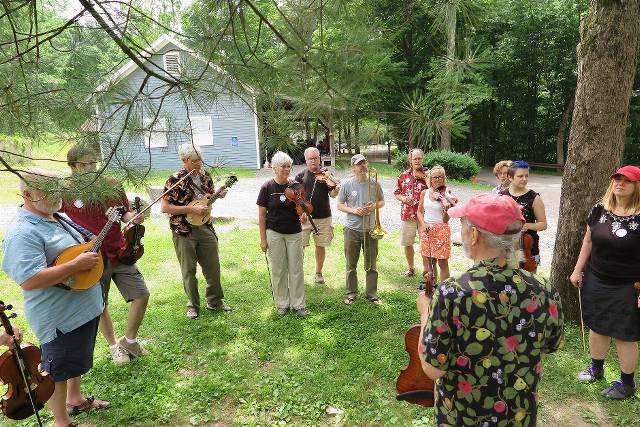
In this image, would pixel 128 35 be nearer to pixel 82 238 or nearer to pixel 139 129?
pixel 139 129

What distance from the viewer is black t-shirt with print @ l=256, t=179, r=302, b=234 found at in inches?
162

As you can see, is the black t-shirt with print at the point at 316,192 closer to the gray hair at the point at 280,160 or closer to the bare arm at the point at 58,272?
the gray hair at the point at 280,160

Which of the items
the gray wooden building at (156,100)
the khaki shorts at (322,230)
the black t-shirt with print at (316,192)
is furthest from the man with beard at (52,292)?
the khaki shorts at (322,230)

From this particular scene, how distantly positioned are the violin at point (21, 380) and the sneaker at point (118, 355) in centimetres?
107

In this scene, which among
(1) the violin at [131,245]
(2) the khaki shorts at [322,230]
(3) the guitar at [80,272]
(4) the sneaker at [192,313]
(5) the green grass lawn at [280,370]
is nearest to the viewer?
(3) the guitar at [80,272]

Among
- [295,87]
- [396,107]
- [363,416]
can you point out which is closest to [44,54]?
[295,87]

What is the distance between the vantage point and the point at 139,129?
217 centimetres

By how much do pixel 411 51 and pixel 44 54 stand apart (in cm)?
198

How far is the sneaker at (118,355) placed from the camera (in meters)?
3.49

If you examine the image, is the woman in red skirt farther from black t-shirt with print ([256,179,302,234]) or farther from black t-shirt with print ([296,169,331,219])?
black t-shirt with print ([256,179,302,234])

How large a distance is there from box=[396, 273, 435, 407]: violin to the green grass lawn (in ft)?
2.61

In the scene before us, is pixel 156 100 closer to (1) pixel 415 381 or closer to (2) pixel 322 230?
(1) pixel 415 381

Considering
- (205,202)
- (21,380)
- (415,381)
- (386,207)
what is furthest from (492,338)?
(386,207)

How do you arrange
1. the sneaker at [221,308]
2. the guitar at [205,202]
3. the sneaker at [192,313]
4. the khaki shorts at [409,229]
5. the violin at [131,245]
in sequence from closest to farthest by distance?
the violin at [131,245]
the guitar at [205,202]
the sneaker at [192,313]
the sneaker at [221,308]
the khaki shorts at [409,229]
